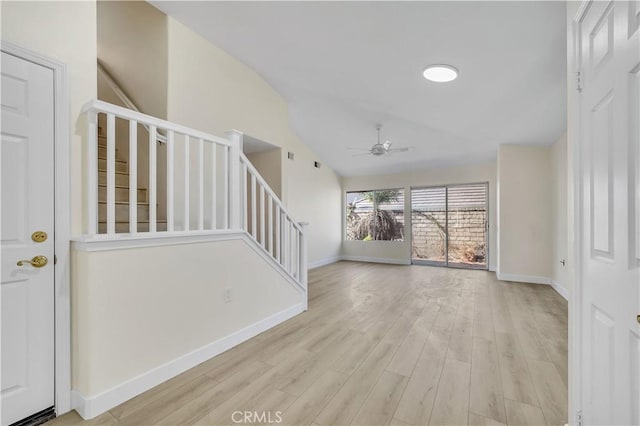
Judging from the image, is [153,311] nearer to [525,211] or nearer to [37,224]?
[37,224]

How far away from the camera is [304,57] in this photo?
3242 mm

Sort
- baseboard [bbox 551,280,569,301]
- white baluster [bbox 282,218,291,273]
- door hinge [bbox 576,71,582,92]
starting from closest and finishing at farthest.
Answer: door hinge [bbox 576,71,582,92] → white baluster [bbox 282,218,291,273] → baseboard [bbox 551,280,569,301]

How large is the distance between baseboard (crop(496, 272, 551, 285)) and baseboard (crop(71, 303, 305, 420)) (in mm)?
4626

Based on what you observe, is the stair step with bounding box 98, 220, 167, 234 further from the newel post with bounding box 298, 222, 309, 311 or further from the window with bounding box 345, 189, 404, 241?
the window with bounding box 345, 189, 404, 241

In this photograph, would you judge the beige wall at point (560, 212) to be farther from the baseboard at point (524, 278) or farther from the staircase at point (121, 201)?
the staircase at point (121, 201)

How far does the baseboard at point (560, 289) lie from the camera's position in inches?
165

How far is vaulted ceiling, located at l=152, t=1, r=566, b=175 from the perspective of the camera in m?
2.25

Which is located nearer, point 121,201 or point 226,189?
point 226,189

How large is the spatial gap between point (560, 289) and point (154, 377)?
545cm

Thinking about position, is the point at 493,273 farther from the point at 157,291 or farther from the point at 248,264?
the point at 157,291

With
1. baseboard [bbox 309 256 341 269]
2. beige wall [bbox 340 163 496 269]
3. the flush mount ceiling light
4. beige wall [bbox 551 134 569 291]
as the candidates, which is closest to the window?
beige wall [bbox 340 163 496 269]

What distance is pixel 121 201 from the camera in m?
3.01

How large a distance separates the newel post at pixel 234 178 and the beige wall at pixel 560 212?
4453mm

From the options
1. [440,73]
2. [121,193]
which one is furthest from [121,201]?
[440,73]
